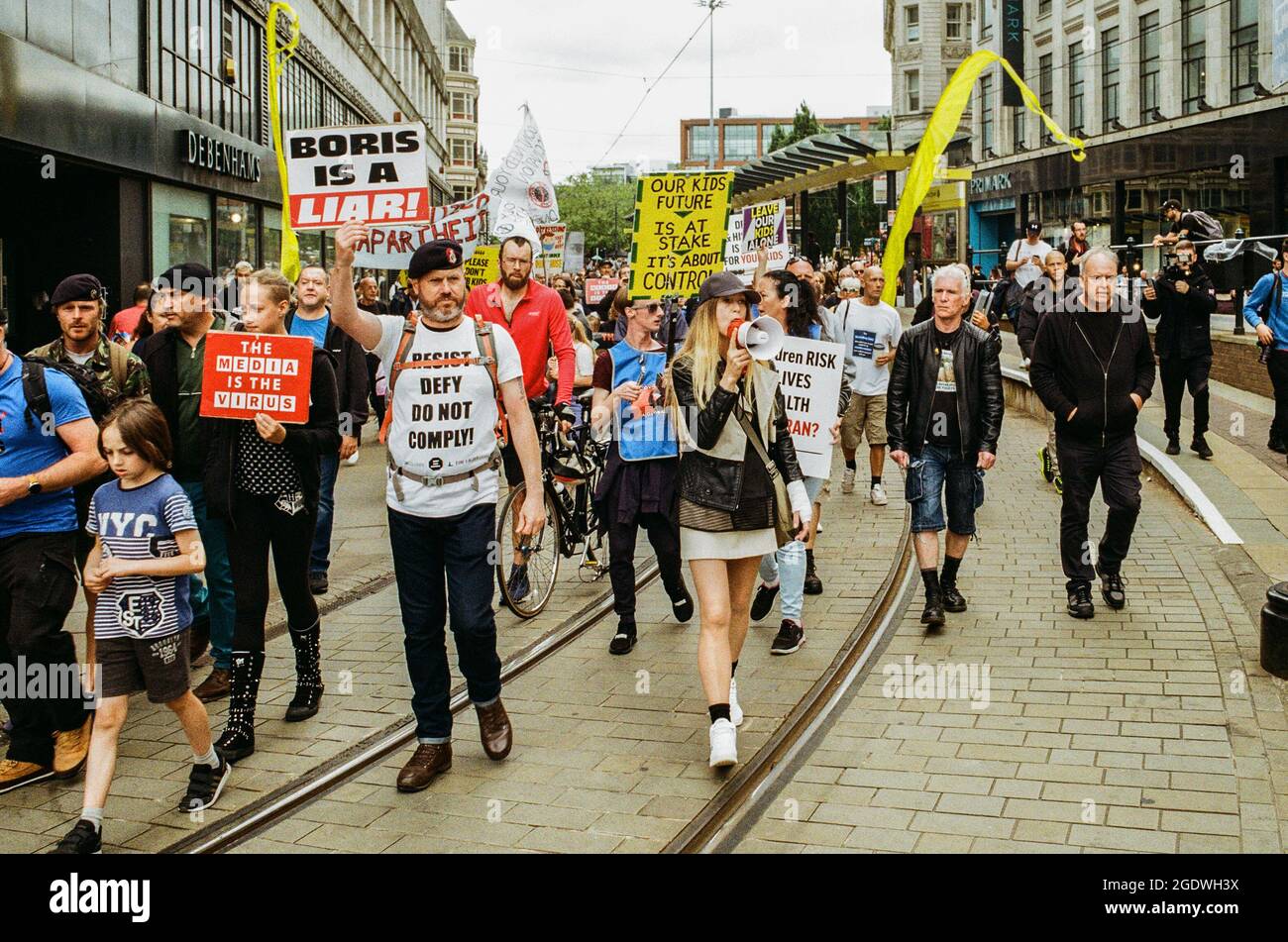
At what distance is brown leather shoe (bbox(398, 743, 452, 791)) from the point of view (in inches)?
211

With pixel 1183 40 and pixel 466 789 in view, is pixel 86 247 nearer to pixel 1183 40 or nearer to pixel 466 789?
pixel 466 789

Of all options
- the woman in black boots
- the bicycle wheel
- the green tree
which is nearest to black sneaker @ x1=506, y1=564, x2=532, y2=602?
the bicycle wheel

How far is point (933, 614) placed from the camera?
7.63m

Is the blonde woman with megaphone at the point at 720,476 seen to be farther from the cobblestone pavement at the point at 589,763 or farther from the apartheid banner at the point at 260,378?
the apartheid banner at the point at 260,378

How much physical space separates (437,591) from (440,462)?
561mm

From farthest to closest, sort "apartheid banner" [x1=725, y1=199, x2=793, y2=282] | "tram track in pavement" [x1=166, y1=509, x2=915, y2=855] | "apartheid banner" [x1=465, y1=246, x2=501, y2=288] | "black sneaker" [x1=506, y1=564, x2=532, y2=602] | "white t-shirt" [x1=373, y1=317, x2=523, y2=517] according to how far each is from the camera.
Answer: "apartheid banner" [x1=465, y1=246, x2=501, y2=288] → "apartheid banner" [x1=725, y1=199, x2=793, y2=282] → "black sneaker" [x1=506, y1=564, x2=532, y2=602] → "white t-shirt" [x1=373, y1=317, x2=523, y2=517] → "tram track in pavement" [x1=166, y1=509, x2=915, y2=855]

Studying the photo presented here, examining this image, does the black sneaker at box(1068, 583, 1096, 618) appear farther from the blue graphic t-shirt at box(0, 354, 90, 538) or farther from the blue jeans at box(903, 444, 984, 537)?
the blue graphic t-shirt at box(0, 354, 90, 538)

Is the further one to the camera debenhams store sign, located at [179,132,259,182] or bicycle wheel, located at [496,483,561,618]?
debenhams store sign, located at [179,132,259,182]

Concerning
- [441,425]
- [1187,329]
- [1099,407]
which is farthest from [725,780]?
[1187,329]

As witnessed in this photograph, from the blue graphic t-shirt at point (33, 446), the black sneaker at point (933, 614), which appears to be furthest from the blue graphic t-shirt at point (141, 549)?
the black sneaker at point (933, 614)

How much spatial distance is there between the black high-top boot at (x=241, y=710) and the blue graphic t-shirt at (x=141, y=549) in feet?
2.23

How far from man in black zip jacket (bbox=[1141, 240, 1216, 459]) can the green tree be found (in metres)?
90.1

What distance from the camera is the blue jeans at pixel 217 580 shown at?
6.80 m
